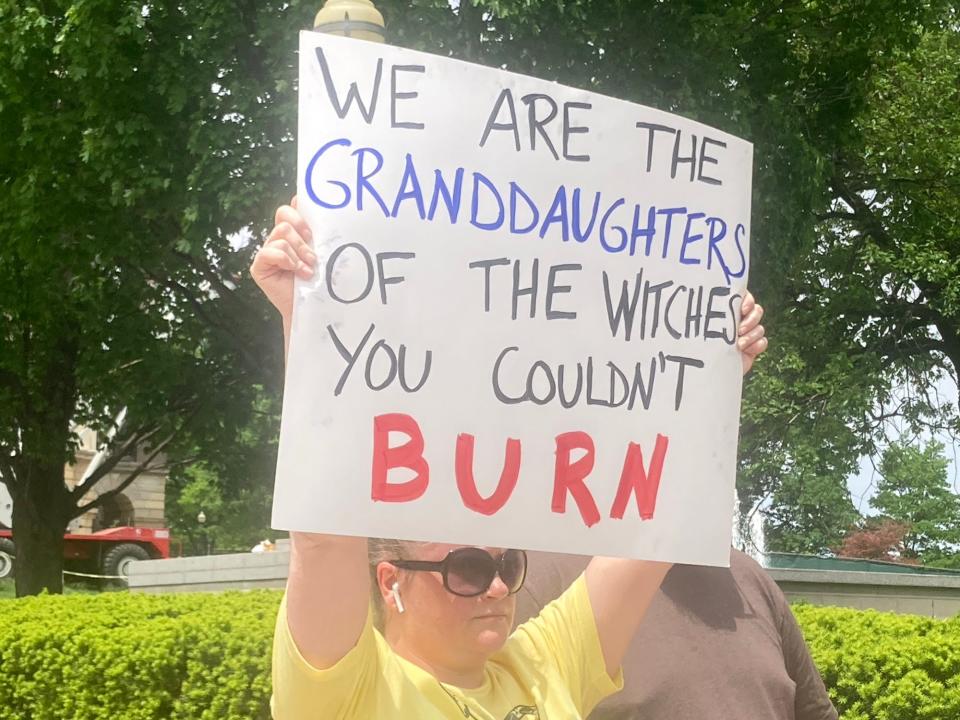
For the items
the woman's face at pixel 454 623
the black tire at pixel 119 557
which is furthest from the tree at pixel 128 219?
the black tire at pixel 119 557

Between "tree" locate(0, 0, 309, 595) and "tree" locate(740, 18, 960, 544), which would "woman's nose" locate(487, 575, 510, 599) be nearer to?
"tree" locate(0, 0, 309, 595)

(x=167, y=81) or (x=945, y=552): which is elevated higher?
(x=167, y=81)

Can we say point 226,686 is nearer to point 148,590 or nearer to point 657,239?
point 657,239

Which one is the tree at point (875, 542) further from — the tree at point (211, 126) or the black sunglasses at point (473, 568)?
the black sunglasses at point (473, 568)

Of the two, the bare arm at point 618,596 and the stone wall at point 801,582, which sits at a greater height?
the bare arm at point 618,596

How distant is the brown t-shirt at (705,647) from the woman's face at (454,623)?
68 centimetres

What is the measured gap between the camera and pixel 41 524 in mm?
19641

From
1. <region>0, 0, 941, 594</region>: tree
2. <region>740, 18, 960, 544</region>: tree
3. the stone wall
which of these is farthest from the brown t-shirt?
<region>740, 18, 960, 544</region>: tree

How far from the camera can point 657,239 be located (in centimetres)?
250

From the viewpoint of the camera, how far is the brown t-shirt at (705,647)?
113 inches

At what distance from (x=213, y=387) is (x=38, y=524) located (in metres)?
3.39

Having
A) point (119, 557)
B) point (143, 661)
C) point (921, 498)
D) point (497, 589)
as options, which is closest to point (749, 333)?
point (497, 589)

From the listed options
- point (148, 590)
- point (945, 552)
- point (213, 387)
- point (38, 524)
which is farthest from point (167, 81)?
point (945, 552)

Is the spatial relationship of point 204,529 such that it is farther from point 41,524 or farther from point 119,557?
point 41,524
